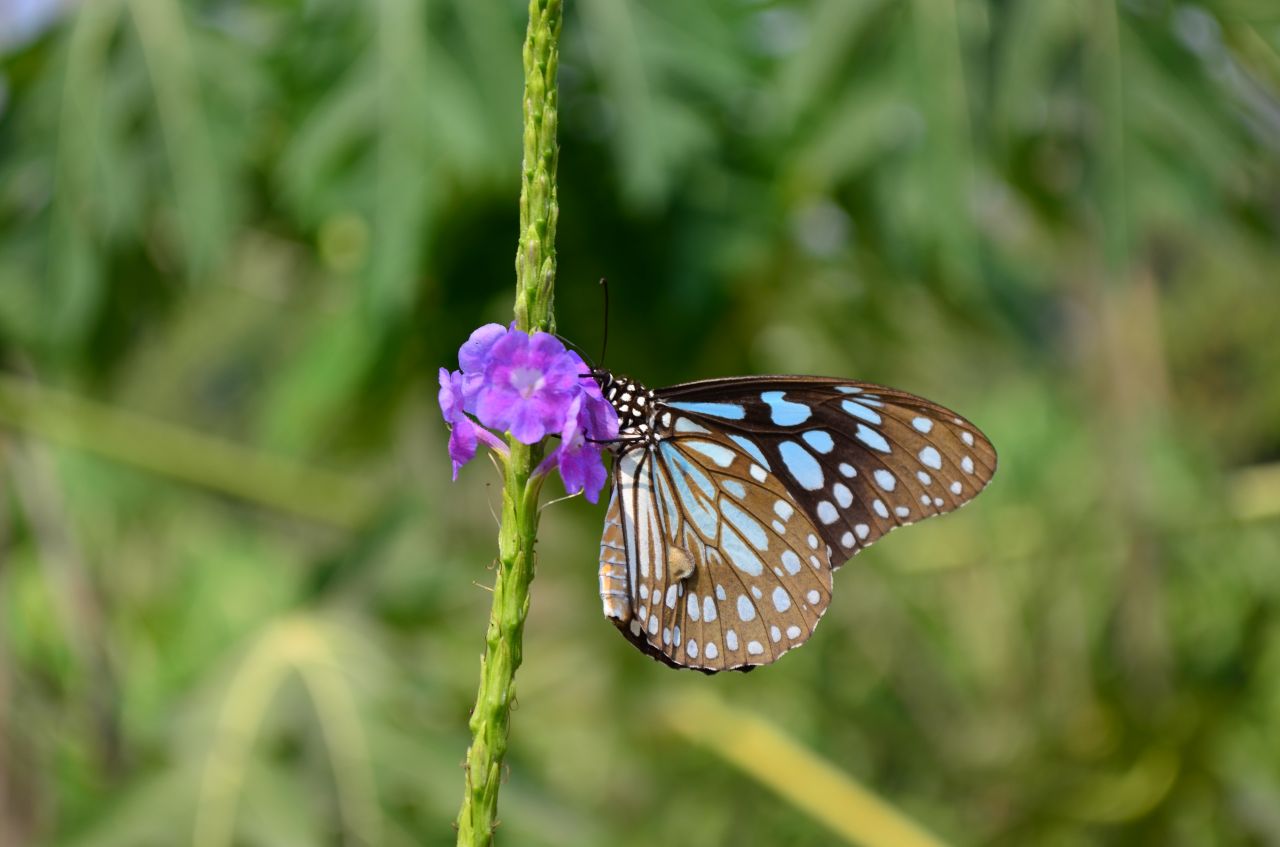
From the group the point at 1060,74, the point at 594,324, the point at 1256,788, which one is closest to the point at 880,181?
the point at 1060,74

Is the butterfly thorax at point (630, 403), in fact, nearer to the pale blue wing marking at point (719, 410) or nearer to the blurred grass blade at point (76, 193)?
the pale blue wing marking at point (719, 410)

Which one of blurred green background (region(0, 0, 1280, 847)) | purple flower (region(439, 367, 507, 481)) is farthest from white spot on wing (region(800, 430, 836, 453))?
blurred green background (region(0, 0, 1280, 847))

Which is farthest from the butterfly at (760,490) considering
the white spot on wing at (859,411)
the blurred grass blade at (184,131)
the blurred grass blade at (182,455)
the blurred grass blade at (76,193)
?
the blurred grass blade at (182,455)

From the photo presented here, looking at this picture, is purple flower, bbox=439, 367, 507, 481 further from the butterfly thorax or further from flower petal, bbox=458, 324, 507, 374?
the butterfly thorax

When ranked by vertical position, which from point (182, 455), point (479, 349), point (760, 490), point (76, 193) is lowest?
point (479, 349)

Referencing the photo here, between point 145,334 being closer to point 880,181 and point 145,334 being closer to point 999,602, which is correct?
point 880,181

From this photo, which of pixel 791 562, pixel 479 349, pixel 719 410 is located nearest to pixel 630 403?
pixel 719 410

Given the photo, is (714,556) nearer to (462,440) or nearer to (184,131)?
(462,440)
